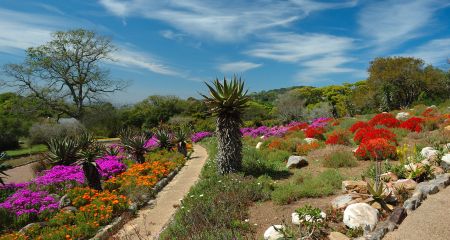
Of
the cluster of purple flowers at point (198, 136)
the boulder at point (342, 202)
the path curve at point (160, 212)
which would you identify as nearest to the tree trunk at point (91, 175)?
the path curve at point (160, 212)

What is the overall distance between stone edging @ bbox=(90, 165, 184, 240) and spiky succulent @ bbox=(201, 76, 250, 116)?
10.1 ft

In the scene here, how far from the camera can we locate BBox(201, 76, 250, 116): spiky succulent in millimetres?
10414

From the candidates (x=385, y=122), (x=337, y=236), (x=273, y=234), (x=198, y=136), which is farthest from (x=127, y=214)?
(x=198, y=136)

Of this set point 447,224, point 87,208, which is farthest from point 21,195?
point 447,224

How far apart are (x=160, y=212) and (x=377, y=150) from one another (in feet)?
22.3

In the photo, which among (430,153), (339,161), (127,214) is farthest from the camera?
(339,161)

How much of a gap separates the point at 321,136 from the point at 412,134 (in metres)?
4.12

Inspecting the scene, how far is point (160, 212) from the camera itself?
27.9 ft

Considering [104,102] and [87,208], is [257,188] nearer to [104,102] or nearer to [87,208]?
[87,208]

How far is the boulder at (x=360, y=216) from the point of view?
5227 millimetres

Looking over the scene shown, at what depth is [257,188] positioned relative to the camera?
320 inches

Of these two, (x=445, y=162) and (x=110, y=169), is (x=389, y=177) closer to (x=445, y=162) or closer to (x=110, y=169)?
(x=445, y=162)

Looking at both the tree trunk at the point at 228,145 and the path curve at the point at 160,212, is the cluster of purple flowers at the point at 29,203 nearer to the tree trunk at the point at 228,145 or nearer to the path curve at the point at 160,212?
the path curve at the point at 160,212

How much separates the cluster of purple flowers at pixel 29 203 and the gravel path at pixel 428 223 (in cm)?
774
